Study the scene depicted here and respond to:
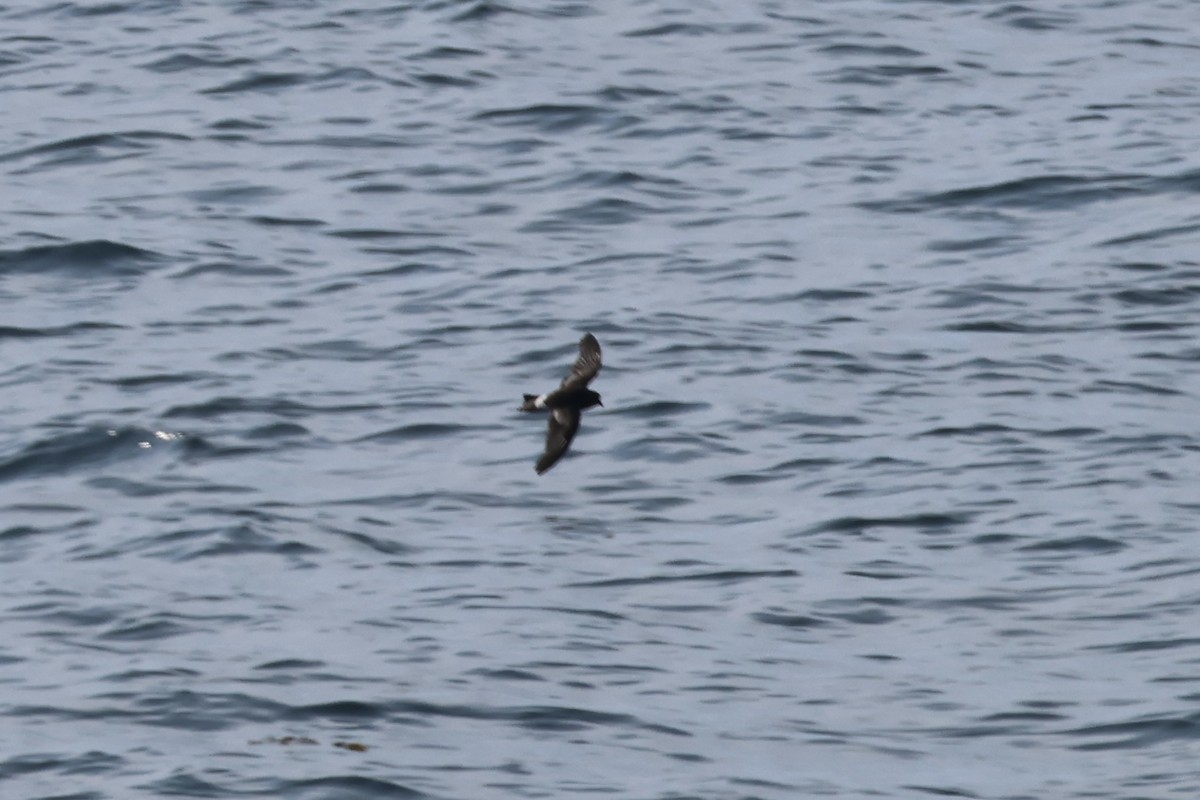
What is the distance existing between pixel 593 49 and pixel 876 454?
312 inches

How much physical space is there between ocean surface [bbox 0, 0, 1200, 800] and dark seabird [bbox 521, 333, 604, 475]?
31.7 inches

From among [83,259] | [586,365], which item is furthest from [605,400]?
[83,259]

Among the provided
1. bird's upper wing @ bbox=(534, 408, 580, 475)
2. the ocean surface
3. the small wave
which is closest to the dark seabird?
bird's upper wing @ bbox=(534, 408, 580, 475)

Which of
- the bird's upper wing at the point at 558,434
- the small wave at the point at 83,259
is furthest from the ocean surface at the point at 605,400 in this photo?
the bird's upper wing at the point at 558,434

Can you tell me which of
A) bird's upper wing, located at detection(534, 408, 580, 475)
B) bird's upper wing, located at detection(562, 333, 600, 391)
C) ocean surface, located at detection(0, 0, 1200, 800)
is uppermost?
bird's upper wing, located at detection(562, 333, 600, 391)

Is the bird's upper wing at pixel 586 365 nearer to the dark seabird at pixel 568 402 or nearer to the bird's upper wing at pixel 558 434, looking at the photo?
the dark seabird at pixel 568 402

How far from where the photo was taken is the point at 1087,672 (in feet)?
38.3

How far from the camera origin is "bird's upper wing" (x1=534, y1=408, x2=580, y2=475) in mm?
11844

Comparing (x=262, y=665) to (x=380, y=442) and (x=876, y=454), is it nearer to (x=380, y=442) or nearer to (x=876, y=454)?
(x=380, y=442)

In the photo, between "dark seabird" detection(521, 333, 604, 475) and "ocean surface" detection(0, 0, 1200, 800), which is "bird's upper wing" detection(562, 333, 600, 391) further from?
"ocean surface" detection(0, 0, 1200, 800)

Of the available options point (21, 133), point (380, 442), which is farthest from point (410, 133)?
point (380, 442)

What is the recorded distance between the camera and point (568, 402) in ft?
40.7

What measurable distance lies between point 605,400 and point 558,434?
279 cm

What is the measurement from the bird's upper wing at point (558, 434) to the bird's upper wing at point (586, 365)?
23 cm
